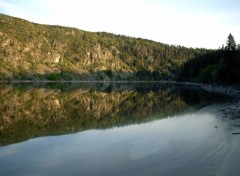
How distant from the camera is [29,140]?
3056cm

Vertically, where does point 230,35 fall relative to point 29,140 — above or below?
above

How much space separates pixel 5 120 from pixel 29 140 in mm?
13154

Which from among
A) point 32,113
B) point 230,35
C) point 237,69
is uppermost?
point 230,35

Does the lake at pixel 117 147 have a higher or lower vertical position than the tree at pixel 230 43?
lower

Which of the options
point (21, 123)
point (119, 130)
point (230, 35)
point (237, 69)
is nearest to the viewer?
point (119, 130)

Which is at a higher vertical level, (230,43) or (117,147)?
(230,43)

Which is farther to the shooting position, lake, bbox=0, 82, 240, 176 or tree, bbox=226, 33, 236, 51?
tree, bbox=226, 33, 236, 51

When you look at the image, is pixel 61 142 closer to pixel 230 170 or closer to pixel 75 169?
pixel 75 169

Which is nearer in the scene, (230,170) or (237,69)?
(230,170)

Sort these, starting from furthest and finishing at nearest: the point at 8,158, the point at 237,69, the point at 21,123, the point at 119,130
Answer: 1. the point at 237,69
2. the point at 21,123
3. the point at 119,130
4. the point at 8,158

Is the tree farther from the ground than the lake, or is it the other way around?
the tree

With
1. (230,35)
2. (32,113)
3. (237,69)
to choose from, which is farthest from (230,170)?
(230,35)

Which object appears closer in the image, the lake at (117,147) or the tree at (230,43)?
the lake at (117,147)

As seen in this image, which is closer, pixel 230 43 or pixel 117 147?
pixel 117 147
